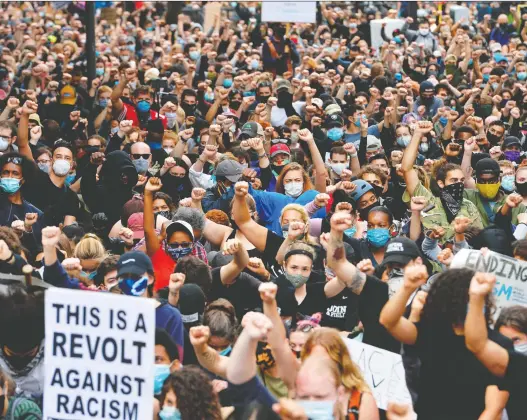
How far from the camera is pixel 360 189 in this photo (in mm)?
9016

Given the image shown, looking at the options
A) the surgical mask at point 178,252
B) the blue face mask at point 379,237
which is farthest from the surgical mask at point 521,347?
the surgical mask at point 178,252

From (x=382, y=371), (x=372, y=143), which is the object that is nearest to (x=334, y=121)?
(x=372, y=143)

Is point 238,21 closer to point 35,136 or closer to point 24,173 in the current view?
point 35,136

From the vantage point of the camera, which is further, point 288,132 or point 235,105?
point 235,105

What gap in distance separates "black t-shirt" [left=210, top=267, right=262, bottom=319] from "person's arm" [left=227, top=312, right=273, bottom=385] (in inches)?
84.1

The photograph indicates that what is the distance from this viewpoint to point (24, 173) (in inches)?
360

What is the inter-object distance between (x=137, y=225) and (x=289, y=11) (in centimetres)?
935

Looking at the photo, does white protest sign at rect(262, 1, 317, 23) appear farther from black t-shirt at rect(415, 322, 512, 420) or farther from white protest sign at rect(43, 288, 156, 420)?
black t-shirt at rect(415, 322, 512, 420)

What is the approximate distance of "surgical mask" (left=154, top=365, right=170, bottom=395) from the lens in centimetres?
545

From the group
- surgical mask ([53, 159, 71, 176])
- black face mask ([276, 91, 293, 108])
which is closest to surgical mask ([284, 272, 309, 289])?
surgical mask ([53, 159, 71, 176])

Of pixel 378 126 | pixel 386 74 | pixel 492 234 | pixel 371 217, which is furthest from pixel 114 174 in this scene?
pixel 386 74

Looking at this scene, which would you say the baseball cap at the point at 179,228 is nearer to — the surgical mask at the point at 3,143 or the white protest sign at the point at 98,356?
the white protest sign at the point at 98,356

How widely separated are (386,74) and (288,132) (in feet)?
14.8

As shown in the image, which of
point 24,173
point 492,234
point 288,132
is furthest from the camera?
point 288,132
